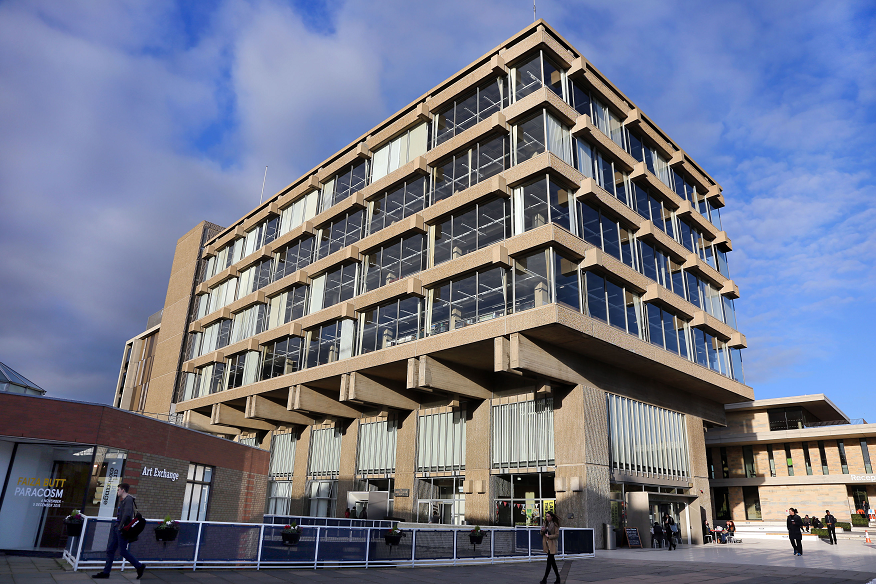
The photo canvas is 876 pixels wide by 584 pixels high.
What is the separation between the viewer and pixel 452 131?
35156 mm

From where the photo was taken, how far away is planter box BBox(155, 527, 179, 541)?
12656 mm

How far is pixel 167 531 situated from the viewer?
12758 millimetres

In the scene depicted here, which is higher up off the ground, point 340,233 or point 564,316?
point 340,233

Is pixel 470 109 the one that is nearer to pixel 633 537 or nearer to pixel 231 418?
pixel 633 537

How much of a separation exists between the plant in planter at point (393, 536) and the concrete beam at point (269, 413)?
1094 inches

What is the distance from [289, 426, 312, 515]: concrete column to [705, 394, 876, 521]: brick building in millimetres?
34496

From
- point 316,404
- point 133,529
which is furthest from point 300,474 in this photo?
point 133,529

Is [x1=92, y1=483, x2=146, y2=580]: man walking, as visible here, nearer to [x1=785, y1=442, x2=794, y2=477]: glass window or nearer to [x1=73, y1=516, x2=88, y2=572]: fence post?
[x1=73, y1=516, x2=88, y2=572]: fence post

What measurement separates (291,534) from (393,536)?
10.3ft

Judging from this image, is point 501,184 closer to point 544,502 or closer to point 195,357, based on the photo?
point 544,502

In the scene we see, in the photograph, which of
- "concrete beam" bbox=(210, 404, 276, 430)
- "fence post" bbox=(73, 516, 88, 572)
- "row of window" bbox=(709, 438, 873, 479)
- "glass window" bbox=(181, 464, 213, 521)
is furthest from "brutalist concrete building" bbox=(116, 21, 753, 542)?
"fence post" bbox=(73, 516, 88, 572)

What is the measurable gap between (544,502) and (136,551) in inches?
787

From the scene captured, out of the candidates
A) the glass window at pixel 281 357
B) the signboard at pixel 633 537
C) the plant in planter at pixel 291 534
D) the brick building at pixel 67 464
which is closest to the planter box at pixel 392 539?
the plant in planter at pixel 291 534

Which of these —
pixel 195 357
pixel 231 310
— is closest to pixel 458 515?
pixel 231 310
